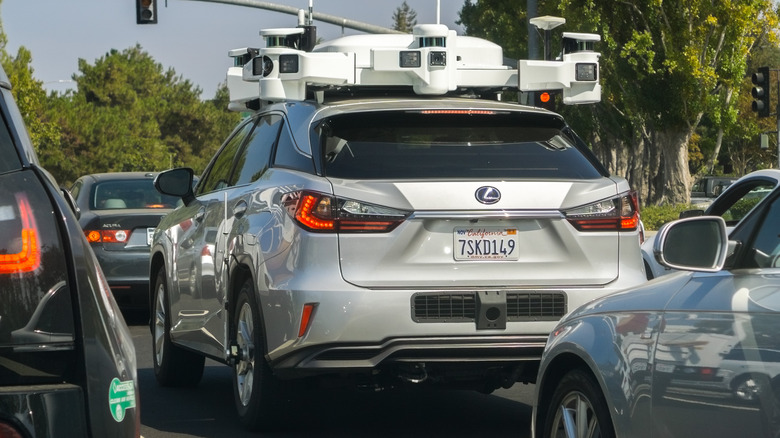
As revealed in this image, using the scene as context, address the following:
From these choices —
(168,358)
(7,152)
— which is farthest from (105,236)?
(7,152)

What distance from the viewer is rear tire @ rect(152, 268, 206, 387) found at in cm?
934

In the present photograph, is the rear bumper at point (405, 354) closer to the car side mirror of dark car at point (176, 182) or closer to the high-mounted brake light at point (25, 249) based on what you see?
the car side mirror of dark car at point (176, 182)

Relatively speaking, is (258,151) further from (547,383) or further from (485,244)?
(547,383)

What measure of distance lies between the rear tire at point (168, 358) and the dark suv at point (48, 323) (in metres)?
5.93

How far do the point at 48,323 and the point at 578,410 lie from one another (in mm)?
2355

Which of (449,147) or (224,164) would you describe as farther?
(224,164)

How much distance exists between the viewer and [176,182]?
29.4 ft

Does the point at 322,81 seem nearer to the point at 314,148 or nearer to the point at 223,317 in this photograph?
the point at 314,148

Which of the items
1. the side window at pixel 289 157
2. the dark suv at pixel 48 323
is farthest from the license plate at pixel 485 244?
the dark suv at pixel 48 323

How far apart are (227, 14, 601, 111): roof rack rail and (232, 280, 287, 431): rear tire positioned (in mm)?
1280

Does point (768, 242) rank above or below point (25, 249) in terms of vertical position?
below

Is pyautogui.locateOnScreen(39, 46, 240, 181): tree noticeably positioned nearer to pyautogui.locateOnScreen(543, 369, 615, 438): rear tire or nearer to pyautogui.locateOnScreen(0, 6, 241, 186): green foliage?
pyautogui.locateOnScreen(0, 6, 241, 186): green foliage

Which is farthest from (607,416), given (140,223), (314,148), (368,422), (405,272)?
(140,223)

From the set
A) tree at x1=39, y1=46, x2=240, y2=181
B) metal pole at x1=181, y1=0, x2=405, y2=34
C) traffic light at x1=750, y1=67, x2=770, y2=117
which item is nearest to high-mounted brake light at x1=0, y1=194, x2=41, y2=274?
metal pole at x1=181, y1=0, x2=405, y2=34
